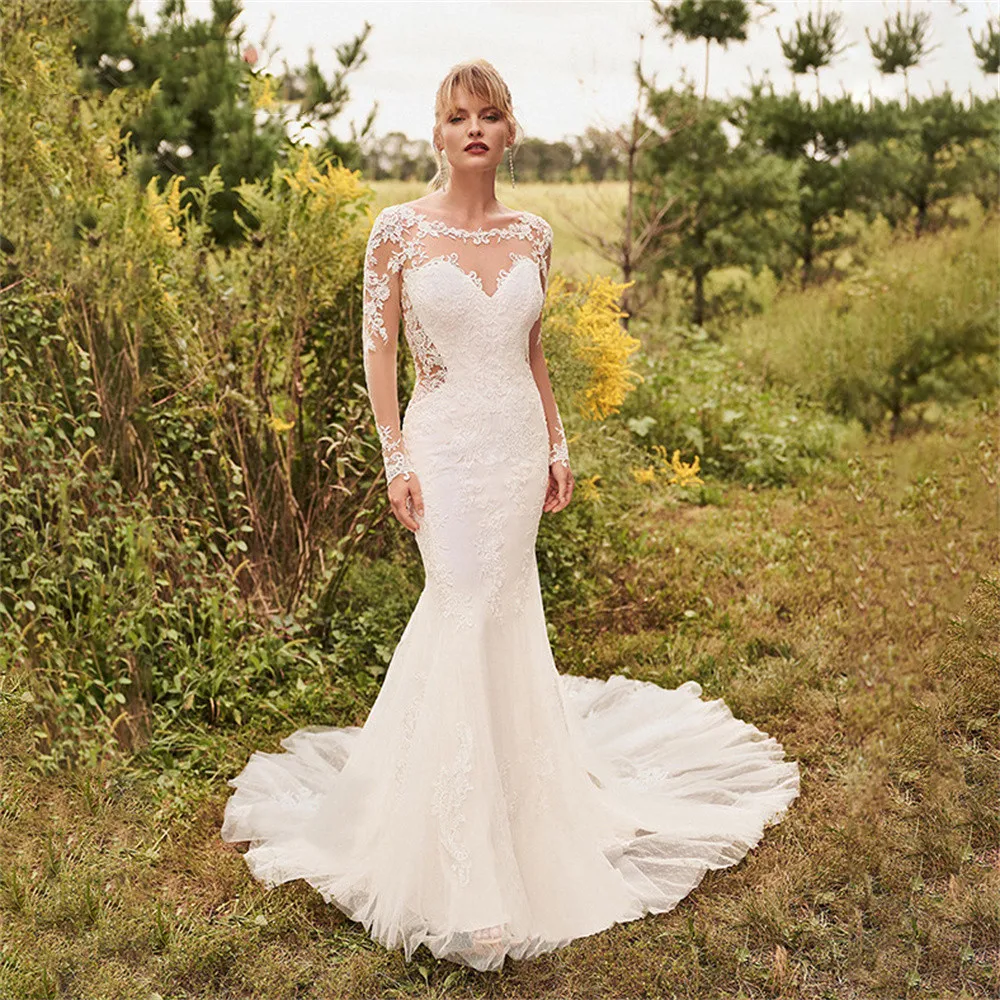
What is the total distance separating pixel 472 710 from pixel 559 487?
0.89 metres

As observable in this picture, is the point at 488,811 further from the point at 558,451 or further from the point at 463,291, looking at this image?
the point at 463,291

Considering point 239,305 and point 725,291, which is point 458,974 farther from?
point 725,291

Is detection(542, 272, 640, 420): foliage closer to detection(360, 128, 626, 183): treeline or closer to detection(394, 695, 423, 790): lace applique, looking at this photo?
detection(394, 695, 423, 790): lace applique

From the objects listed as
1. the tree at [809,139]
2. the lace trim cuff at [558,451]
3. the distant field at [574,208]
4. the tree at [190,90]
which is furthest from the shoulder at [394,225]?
the tree at [809,139]

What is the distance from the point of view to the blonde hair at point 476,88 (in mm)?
3074

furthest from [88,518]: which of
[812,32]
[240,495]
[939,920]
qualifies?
[812,32]

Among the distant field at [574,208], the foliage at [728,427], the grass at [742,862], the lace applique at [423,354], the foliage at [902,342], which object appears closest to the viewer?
the grass at [742,862]

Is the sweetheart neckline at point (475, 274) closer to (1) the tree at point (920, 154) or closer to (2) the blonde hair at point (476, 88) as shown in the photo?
(2) the blonde hair at point (476, 88)

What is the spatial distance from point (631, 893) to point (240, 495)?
2.45m

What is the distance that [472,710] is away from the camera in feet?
10.3

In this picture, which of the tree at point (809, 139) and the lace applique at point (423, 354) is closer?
the lace applique at point (423, 354)

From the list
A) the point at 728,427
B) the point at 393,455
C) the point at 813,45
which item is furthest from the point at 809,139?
the point at 393,455

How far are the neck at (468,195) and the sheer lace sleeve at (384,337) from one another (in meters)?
0.21

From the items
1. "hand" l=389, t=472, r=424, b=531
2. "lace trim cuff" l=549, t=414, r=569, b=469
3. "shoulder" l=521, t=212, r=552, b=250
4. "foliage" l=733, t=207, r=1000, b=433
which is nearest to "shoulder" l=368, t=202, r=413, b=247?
"shoulder" l=521, t=212, r=552, b=250
